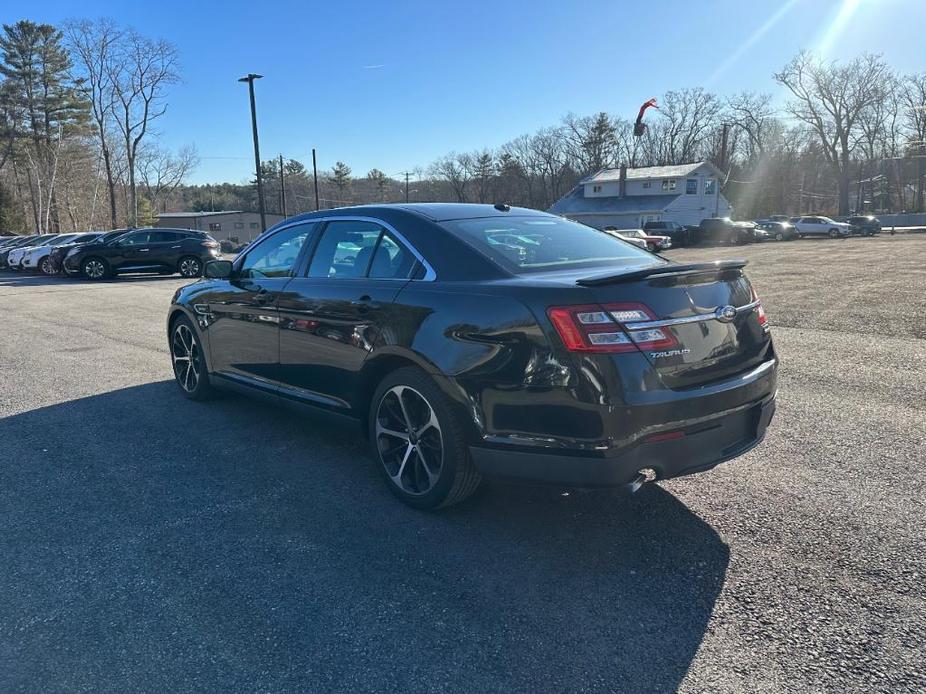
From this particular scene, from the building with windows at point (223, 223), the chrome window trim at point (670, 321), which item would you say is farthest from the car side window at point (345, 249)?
the building with windows at point (223, 223)

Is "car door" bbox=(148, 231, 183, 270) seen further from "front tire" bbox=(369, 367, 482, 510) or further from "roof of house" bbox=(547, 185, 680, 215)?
"roof of house" bbox=(547, 185, 680, 215)

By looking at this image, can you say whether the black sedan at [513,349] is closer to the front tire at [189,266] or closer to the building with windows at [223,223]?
the front tire at [189,266]

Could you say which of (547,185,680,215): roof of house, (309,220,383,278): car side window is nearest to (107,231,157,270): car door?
(309,220,383,278): car side window

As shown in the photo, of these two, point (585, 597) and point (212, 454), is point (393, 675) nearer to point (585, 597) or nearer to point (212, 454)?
point (585, 597)

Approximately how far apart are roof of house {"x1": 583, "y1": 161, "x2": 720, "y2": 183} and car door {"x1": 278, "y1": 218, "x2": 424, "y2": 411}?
5863cm

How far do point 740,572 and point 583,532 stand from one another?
744 mm

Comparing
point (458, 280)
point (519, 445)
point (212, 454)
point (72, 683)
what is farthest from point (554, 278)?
point (212, 454)

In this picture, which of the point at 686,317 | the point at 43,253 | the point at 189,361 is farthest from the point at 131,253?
the point at 686,317

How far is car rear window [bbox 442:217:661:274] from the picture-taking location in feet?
11.4

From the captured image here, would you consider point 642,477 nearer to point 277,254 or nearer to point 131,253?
point 277,254

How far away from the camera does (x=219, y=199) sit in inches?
4889

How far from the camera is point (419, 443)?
3.47 metres

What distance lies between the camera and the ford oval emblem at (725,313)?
3.06 m

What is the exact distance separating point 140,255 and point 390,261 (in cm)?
2054
